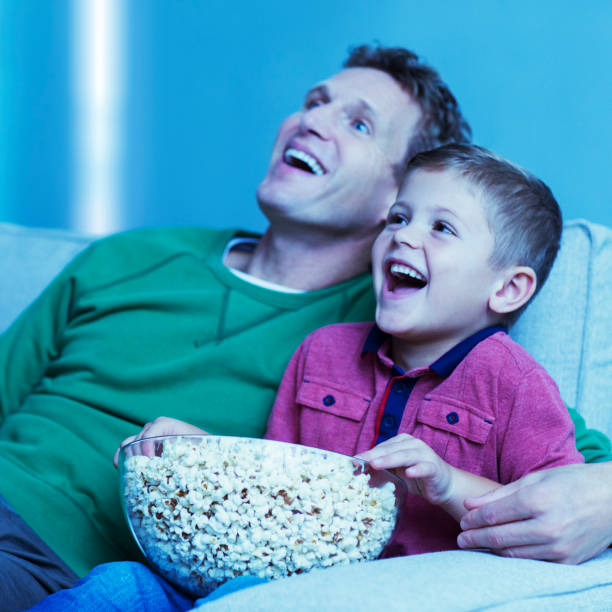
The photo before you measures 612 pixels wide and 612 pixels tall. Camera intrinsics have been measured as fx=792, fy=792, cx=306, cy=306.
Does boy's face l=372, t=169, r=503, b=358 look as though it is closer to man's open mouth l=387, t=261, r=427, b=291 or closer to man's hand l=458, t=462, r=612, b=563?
man's open mouth l=387, t=261, r=427, b=291

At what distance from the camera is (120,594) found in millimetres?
833

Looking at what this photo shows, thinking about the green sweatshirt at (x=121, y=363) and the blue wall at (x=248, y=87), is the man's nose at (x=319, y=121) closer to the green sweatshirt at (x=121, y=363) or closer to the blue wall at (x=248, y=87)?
the green sweatshirt at (x=121, y=363)

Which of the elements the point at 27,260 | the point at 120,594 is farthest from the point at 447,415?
the point at 27,260

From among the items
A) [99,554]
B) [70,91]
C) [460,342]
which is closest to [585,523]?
[460,342]

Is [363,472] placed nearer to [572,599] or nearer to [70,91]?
[572,599]

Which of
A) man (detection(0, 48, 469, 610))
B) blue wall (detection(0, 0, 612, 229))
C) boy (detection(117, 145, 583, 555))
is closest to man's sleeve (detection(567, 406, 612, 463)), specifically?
boy (detection(117, 145, 583, 555))

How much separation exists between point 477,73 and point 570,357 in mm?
926

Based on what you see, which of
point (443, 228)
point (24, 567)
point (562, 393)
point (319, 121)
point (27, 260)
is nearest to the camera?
point (24, 567)

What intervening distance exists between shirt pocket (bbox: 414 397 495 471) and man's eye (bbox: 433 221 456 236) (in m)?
0.24

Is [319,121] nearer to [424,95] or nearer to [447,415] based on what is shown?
[424,95]

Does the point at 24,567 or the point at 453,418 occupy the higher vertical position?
the point at 453,418

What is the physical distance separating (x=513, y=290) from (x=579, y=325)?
0.24 metres

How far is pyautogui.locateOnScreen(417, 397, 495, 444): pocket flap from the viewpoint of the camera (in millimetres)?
1016

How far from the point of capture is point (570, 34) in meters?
1.83
